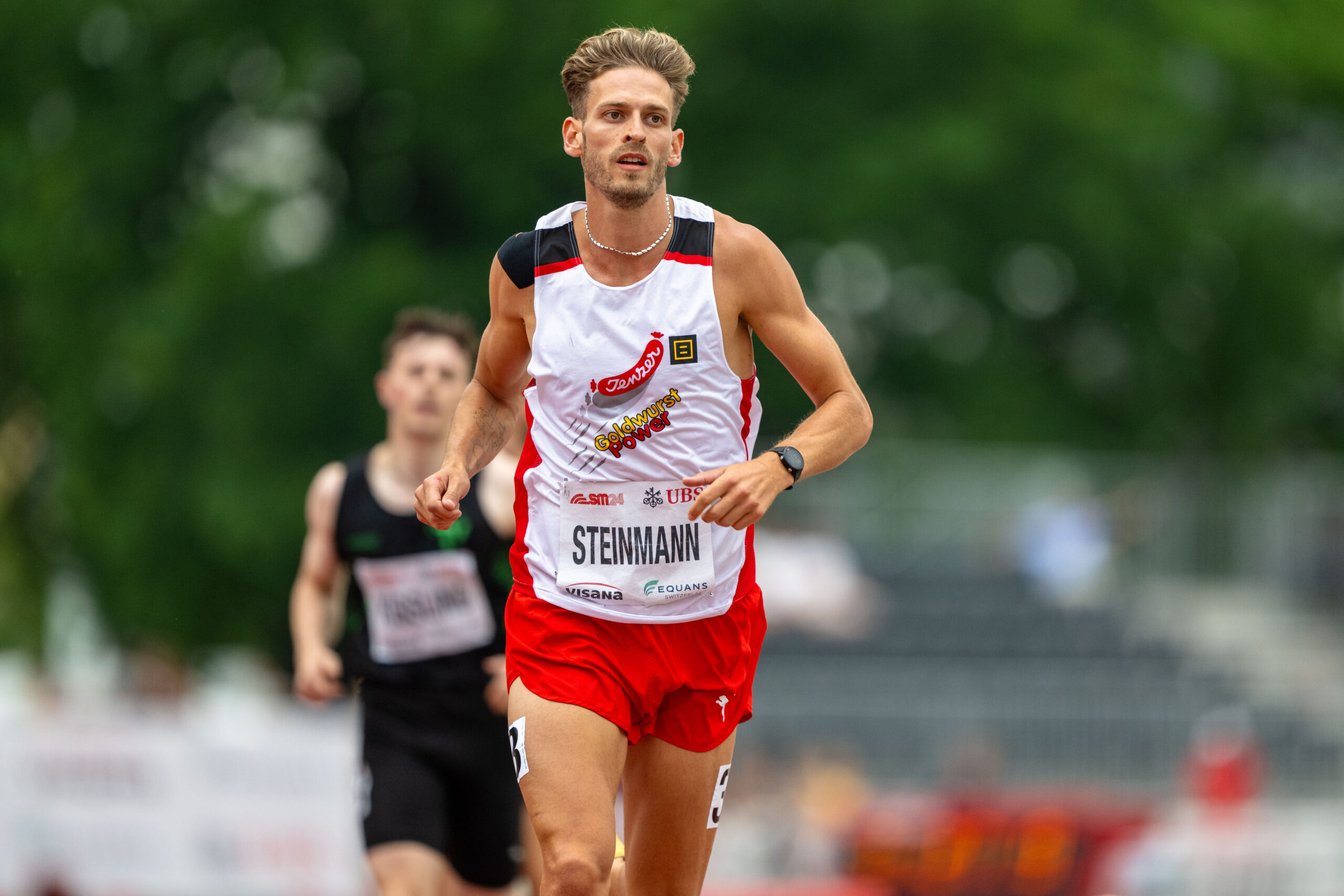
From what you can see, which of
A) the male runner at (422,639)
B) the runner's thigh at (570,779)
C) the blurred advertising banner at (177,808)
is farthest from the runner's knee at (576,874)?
the blurred advertising banner at (177,808)

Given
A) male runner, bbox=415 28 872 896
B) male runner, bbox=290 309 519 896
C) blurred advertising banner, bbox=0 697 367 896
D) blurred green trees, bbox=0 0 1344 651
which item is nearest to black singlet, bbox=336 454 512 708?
male runner, bbox=290 309 519 896

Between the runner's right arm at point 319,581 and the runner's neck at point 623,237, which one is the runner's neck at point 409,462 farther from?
the runner's neck at point 623,237

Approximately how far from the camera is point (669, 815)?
5059 mm

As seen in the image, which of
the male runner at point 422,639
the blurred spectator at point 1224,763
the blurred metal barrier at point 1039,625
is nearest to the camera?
the male runner at point 422,639

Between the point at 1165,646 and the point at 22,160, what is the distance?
39.2 ft

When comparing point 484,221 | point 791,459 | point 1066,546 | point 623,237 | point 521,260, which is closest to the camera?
point 791,459

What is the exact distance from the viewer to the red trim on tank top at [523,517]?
201 inches

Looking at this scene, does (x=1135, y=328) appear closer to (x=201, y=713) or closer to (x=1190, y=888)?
(x=1190, y=888)

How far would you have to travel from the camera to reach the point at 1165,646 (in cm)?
1780

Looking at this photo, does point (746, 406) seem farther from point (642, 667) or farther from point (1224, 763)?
point (1224, 763)

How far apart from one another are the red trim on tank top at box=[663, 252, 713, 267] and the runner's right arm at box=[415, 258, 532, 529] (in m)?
0.40

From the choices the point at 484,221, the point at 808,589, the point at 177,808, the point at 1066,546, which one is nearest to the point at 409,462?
the point at 177,808

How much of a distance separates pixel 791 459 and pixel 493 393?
41.3 inches

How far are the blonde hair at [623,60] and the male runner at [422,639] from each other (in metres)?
1.98
